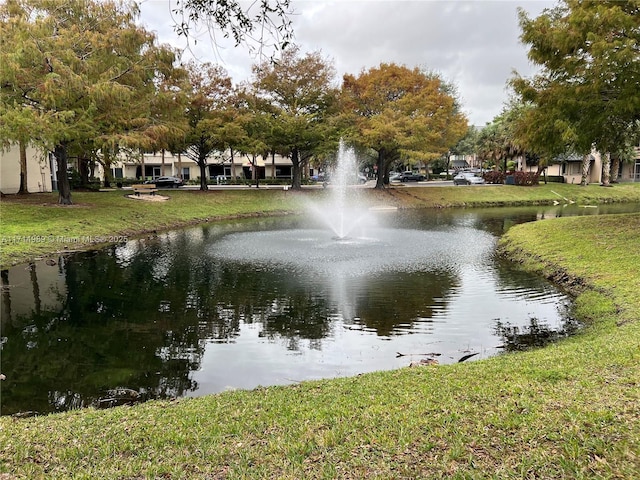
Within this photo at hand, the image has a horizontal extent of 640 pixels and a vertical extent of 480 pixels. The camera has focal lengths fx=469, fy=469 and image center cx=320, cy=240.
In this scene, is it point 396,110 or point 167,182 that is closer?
point 396,110

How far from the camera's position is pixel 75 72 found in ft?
66.0

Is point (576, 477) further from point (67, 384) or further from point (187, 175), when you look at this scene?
point (187, 175)

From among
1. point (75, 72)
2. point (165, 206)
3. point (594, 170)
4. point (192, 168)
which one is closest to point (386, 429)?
point (75, 72)

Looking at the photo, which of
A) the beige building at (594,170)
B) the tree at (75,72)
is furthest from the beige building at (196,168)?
the tree at (75,72)

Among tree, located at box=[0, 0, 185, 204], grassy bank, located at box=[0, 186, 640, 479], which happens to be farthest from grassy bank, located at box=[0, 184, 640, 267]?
grassy bank, located at box=[0, 186, 640, 479]

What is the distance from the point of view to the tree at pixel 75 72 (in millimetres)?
18500

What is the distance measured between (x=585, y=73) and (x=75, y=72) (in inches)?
779

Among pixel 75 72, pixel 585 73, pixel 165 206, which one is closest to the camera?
pixel 585 73

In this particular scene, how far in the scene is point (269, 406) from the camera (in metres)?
4.96

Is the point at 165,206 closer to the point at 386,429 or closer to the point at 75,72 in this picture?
the point at 75,72

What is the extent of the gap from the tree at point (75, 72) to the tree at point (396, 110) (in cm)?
1790

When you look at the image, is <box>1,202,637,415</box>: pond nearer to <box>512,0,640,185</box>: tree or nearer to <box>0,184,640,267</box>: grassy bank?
<box>0,184,640,267</box>: grassy bank

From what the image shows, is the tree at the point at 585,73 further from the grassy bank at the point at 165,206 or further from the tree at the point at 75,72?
the grassy bank at the point at 165,206

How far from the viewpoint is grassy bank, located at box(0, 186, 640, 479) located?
354 centimetres
